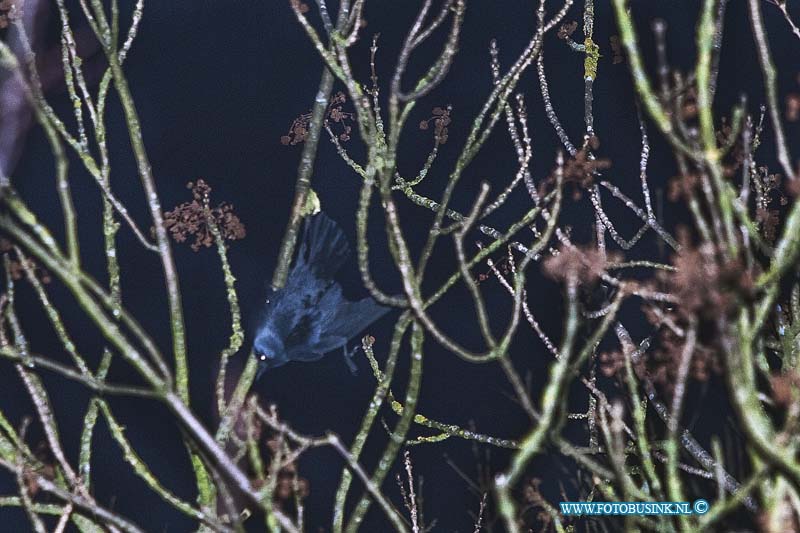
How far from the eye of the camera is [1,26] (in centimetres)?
686

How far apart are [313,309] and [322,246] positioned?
2.07ft

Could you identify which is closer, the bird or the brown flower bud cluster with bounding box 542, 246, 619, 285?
the brown flower bud cluster with bounding box 542, 246, 619, 285

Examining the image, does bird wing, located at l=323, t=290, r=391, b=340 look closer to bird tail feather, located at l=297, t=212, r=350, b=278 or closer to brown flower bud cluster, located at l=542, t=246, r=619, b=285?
bird tail feather, located at l=297, t=212, r=350, b=278

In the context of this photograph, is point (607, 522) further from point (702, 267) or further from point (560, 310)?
point (702, 267)

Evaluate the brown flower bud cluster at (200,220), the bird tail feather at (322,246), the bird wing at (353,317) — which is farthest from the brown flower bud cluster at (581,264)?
the brown flower bud cluster at (200,220)

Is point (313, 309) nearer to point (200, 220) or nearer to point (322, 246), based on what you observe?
point (322, 246)

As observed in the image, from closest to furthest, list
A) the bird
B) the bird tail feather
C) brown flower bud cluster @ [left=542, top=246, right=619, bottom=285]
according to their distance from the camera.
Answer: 1. brown flower bud cluster @ [left=542, top=246, right=619, bottom=285]
2. the bird
3. the bird tail feather

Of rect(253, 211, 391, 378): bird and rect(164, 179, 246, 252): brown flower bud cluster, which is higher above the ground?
rect(164, 179, 246, 252): brown flower bud cluster

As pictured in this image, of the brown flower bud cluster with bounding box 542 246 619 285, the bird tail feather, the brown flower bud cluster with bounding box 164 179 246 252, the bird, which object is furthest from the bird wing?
the brown flower bud cluster with bounding box 542 246 619 285

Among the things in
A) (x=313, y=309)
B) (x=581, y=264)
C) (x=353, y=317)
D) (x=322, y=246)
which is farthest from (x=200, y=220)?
(x=581, y=264)

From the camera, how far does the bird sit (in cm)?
716

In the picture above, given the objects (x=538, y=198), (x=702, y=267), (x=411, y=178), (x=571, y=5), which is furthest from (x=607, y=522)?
(x=571, y=5)

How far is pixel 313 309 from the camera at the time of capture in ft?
23.6

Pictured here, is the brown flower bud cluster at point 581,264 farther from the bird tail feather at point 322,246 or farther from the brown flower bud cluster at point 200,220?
the brown flower bud cluster at point 200,220
